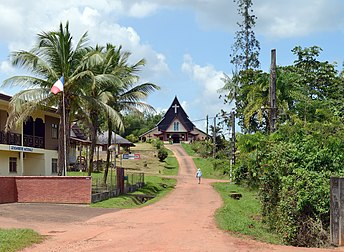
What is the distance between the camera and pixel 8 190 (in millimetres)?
24531

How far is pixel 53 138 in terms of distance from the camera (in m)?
36.6

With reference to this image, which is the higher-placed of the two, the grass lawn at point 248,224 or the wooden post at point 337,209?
the wooden post at point 337,209

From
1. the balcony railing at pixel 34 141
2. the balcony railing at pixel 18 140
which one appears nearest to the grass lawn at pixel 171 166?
the balcony railing at pixel 34 141

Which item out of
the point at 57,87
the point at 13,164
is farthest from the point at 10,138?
the point at 57,87

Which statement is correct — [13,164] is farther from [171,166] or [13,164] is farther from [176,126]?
Answer: [176,126]

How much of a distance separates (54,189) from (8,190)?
225 centimetres

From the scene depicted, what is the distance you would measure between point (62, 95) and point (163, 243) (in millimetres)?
16433

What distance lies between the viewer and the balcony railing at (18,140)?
98.9 ft

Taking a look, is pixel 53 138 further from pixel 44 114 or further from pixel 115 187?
pixel 115 187

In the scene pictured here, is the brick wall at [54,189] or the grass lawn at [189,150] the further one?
the grass lawn at [189,150]

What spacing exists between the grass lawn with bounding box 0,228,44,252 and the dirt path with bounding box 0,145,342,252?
374 mm

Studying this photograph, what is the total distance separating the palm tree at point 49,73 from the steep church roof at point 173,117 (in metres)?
63.0

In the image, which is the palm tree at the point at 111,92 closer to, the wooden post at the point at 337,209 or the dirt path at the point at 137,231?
the dirt path at the point at 137,231

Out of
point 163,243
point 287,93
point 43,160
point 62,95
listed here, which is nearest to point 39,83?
point 62,95
